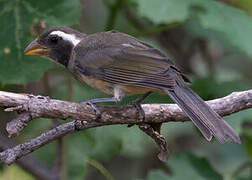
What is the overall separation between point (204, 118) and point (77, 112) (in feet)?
2.64

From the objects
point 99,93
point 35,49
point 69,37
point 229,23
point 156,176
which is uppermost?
point 229,23

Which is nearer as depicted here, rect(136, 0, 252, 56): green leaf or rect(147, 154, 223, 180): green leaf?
rect(136, 0, 252, 56): green leaf

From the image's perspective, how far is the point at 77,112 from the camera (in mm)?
2998

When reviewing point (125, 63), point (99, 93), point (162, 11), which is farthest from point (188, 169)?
point (162, 11)

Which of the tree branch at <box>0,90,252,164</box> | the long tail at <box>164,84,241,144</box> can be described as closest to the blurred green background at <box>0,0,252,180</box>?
the tree branch at <box>0,90,252,164</box>

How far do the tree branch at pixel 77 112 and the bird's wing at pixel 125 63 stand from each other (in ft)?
0.98

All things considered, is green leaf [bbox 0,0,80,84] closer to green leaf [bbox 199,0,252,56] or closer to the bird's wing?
the bird's wing

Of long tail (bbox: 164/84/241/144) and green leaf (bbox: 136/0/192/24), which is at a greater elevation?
green leaf (bbox: 136/0/192/24)

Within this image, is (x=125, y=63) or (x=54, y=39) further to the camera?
(x=54, y=39)

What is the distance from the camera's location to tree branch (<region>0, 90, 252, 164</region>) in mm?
2900

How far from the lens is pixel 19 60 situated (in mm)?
4066

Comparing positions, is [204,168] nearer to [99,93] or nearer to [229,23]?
[99,93]

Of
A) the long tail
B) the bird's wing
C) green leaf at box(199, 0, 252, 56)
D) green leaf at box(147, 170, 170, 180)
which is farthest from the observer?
green leaf at box(147, 170, 170, 180)

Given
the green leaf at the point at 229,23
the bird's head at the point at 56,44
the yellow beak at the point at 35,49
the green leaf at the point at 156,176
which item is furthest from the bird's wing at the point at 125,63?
the green leaf at the point at 156,176
